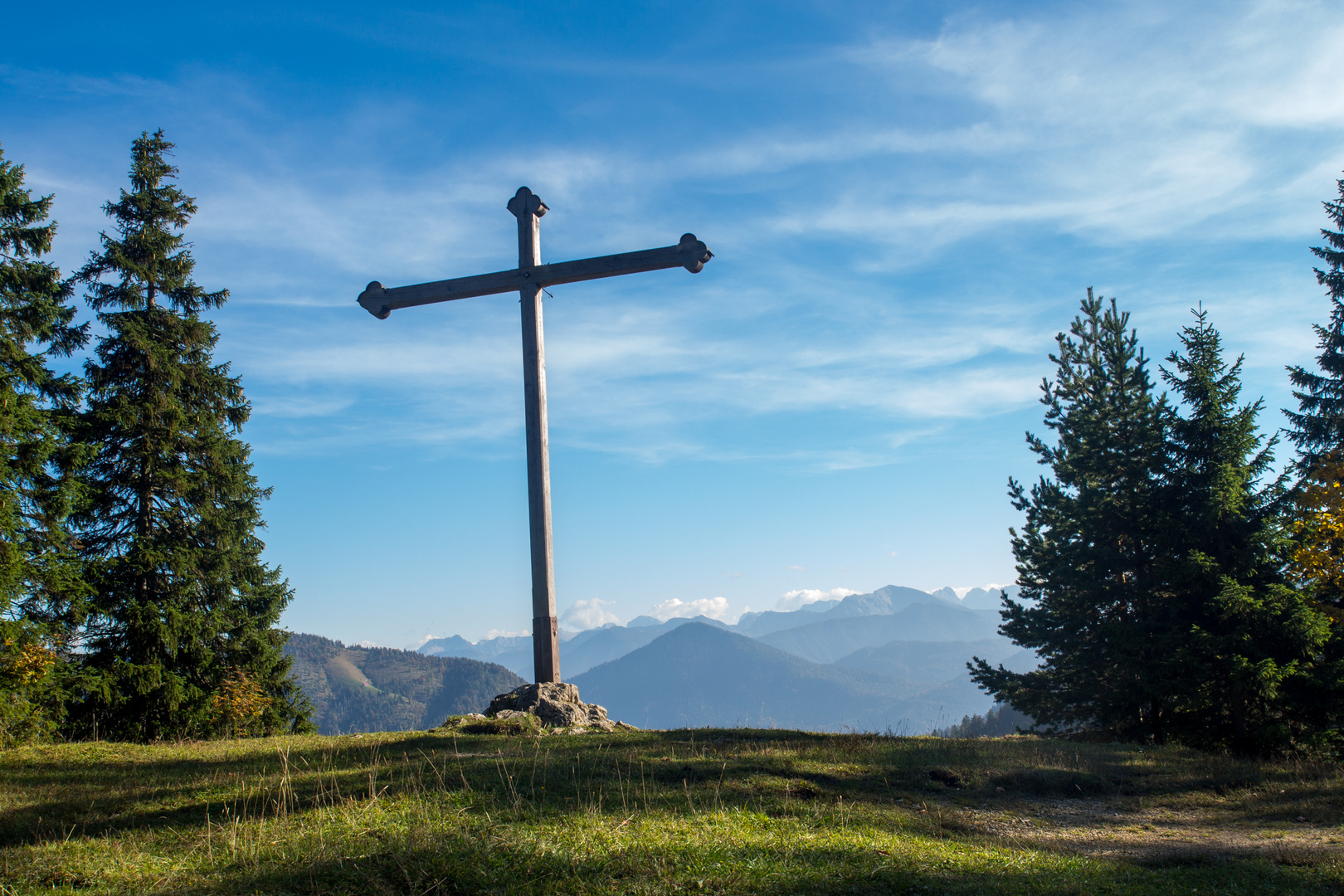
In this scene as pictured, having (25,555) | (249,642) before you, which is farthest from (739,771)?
(249,642)

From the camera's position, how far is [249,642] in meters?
19.5

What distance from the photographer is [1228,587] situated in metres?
15.2

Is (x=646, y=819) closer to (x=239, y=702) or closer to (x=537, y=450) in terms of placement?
(x=537, y=450)

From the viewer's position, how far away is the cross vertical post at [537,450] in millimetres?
10656

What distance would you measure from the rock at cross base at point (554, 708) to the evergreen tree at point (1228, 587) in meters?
12.4

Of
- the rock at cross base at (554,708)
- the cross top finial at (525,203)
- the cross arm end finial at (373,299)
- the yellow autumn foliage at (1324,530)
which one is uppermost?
the cross top finial at (525,203)

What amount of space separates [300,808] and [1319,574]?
16.7 meters

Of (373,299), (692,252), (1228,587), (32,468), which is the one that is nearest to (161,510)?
(32,468)

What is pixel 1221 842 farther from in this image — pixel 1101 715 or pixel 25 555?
pixel 25 555

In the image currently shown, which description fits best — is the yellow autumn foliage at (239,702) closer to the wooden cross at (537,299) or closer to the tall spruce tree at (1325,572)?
the wooden cross at (537,299)

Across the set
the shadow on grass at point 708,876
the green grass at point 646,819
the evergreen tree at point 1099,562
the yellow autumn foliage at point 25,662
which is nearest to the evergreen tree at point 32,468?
the yellow autumn foliage at point 25,662

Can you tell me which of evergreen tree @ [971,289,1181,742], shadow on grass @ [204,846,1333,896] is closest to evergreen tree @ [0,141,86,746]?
shadow on grass @ [204,846,1333,896]

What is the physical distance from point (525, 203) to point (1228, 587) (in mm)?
15204

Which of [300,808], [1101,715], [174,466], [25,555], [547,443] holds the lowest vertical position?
[1101,715]
